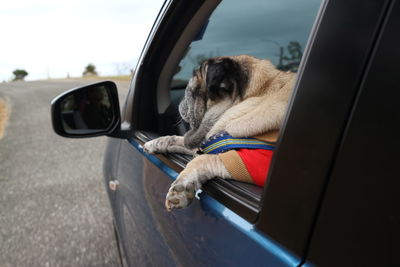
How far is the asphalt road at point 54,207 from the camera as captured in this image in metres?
3.18

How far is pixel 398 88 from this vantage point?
1.92 ft

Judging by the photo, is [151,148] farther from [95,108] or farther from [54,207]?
[54,207]

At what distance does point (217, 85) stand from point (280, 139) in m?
0.75

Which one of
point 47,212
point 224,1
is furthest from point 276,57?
point 47,212

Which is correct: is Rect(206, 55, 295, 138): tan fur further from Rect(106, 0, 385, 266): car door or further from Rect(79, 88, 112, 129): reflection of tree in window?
Rect(79, 88, 112, 129): reflection of tree in window

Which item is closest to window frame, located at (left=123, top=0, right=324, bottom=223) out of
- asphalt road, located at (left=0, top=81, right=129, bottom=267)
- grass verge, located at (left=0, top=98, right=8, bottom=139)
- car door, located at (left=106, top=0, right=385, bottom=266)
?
car door, located at (left=106, top=0, right=385, bottom=266)

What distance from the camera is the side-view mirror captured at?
6.86ft

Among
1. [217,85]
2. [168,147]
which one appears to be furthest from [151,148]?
[217,85]

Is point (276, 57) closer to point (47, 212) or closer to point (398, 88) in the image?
point (398, 88)

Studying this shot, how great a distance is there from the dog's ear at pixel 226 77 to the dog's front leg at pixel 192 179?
16.5 inches

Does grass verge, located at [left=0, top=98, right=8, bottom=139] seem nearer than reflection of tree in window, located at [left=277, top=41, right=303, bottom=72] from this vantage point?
No

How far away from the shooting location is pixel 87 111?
2500mm

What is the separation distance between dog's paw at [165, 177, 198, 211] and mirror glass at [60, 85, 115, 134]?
3.93 feet

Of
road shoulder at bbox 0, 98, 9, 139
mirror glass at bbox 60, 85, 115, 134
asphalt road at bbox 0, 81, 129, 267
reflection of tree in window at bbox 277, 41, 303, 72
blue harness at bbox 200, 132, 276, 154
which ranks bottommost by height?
road shoulder at bbox 0, 98, 9, 139
